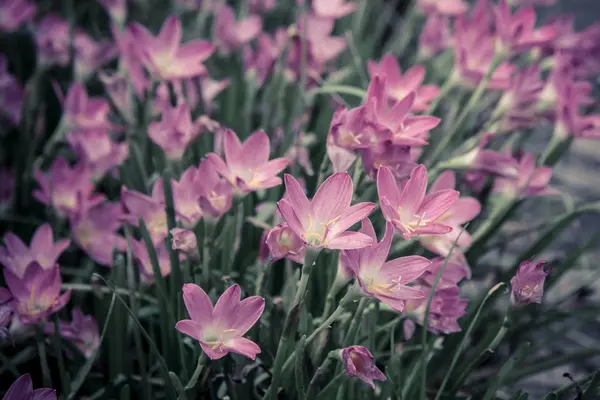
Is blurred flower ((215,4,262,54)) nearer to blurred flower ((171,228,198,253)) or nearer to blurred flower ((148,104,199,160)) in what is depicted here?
blurred flower ((148,104,199,160))

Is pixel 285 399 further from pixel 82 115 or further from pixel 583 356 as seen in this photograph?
pixel 82 115

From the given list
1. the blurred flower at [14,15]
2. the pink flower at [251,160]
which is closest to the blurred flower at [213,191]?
the pink flower at [251,160]

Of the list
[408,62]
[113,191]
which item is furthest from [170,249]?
[408,62]

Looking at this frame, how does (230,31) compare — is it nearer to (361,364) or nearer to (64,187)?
(64,187)

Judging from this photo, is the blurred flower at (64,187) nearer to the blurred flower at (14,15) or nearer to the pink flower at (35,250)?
the pink flower at (35,250)

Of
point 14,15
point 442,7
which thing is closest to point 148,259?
point 14,15

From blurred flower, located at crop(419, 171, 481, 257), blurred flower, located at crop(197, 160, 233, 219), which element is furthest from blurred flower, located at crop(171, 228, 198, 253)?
blurred flower, located at crop(419, 171, 481, 257)
